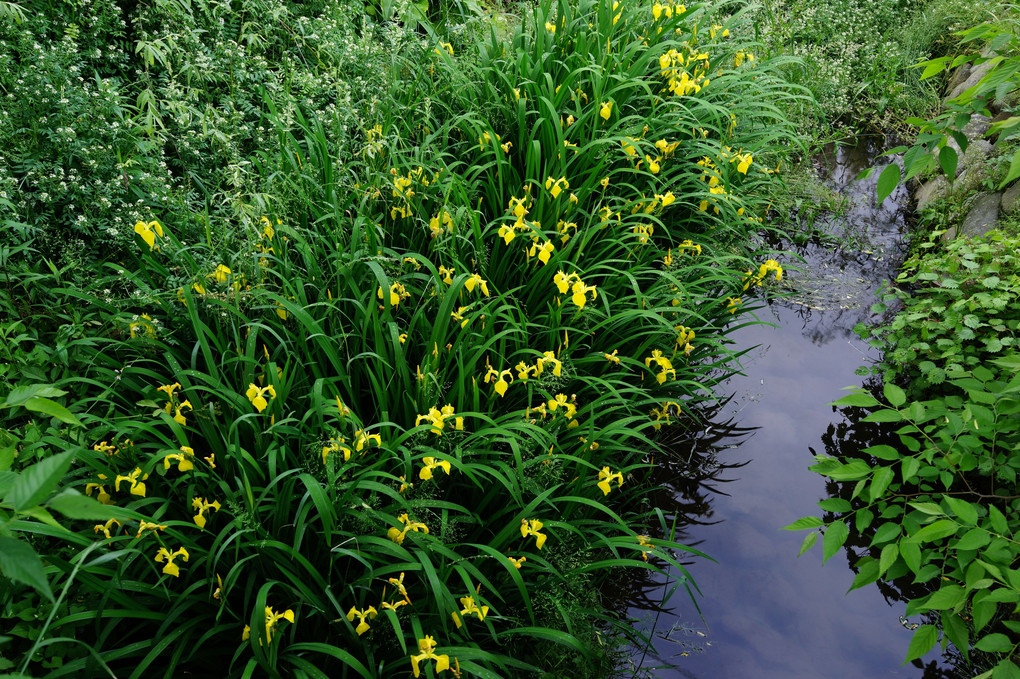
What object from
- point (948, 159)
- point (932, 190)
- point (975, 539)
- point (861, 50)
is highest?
point (861, 50)

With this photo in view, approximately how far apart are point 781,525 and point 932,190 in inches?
108

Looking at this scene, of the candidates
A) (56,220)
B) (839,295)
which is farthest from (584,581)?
(839,295)

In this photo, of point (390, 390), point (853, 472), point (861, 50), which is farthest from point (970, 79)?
point (390, 390)

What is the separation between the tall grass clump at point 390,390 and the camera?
1.75 meters

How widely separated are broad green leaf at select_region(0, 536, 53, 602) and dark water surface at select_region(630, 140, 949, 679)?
182 cm

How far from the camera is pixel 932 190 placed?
4199 millimetres

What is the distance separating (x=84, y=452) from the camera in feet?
5.99

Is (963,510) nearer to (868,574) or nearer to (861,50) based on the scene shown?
(868,574)

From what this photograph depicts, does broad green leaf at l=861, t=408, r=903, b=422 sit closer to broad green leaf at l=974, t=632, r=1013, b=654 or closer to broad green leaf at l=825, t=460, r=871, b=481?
broad green leaf at l=825, t=460, r=871, b=481

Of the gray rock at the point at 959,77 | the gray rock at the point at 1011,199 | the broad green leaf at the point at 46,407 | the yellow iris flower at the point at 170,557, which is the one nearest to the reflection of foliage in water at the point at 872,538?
the gray rock at the point at 1011,199

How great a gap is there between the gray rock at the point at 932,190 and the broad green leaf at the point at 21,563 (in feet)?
15.0

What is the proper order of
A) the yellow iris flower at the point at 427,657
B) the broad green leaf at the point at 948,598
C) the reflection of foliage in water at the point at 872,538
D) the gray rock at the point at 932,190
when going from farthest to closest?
the gray rock at the point at 932,190, the reflection of foliage in water at the point at 872,538, the broad green leaf at the point at 948,598, the yellow iris flower at the point at 427,657

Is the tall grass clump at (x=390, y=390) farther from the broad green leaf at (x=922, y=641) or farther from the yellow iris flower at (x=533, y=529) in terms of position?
the broad green leaf at (x=922, y=641)

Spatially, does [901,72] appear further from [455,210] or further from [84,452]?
[84,452]
